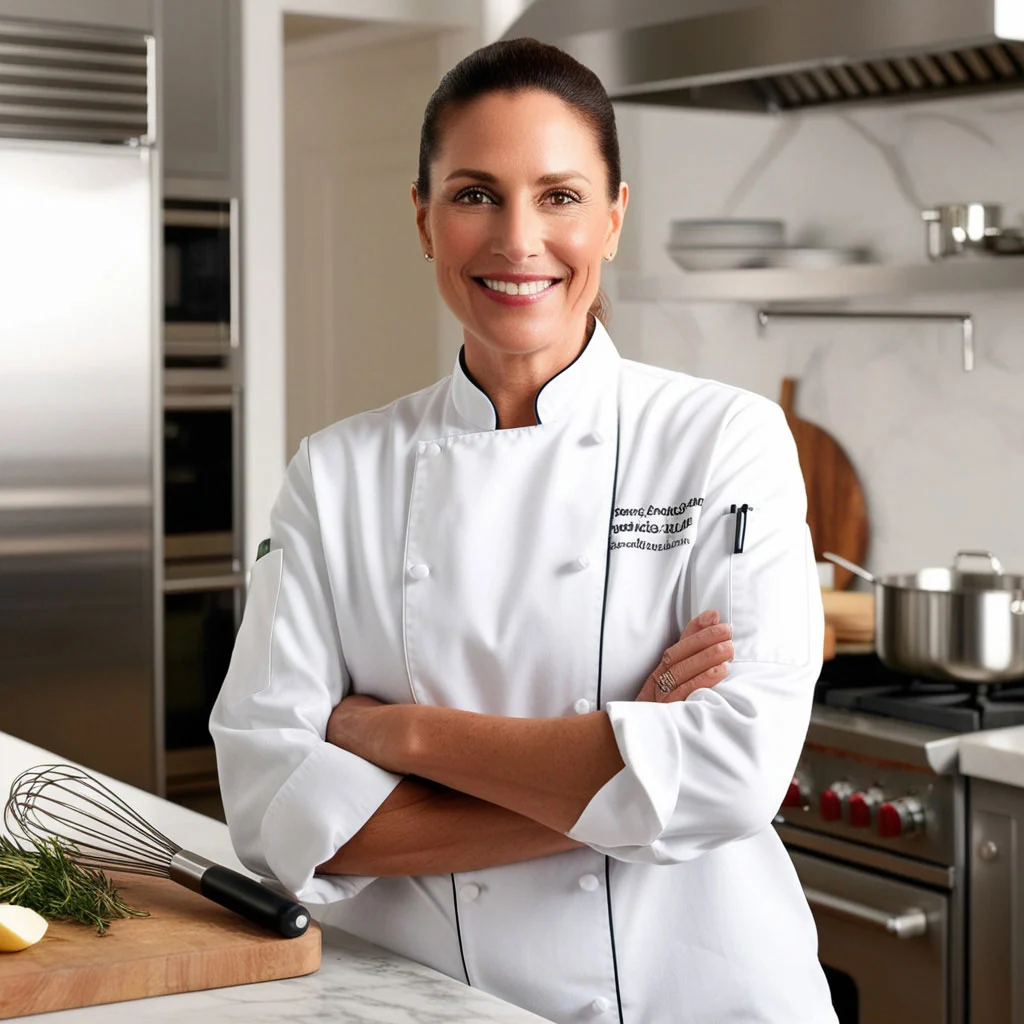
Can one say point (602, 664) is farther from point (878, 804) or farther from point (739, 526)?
point (878, 804)

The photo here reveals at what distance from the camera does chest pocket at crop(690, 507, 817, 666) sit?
1.29 metres

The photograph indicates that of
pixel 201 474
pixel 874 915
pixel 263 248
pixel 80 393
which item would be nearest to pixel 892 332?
pixel 874 915

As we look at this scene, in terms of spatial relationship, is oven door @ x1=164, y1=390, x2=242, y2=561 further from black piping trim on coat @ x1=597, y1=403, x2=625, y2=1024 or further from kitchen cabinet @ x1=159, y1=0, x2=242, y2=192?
black piping trim on coat @ x1=597, y1=403, x2=625, y2=1024

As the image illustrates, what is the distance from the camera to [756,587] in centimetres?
130

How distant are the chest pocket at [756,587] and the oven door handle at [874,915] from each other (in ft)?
3.59

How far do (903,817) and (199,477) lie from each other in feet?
6.63

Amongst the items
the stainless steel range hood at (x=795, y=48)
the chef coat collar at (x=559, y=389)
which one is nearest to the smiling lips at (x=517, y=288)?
the chef coat collar at (x=559, y=389)

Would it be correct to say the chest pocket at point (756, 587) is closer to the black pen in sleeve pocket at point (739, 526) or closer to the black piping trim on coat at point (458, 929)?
the black pen in sleeve pocket at point (739, 526)

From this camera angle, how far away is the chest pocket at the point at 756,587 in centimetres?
129

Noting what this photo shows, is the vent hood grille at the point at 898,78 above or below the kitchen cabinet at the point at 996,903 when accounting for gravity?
above

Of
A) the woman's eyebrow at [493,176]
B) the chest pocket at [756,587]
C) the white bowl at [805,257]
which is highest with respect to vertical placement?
the white bowl at [805,257]

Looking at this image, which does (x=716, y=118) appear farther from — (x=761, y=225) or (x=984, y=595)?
(x=984, y=595)

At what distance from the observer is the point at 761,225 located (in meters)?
3.08

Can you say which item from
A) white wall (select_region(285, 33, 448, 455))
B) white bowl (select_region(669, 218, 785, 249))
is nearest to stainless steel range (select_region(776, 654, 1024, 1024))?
white bowl (select_region(669, 218, 785, 249))
